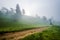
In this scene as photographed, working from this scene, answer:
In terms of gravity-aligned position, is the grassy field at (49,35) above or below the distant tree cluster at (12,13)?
below

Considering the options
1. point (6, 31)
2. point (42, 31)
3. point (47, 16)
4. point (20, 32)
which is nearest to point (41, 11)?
point (47, 16)

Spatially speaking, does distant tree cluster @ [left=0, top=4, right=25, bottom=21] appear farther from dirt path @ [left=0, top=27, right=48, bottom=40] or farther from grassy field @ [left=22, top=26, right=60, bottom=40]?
Result: grassy field @ [left=22, top=26, right=60, bottom=40]

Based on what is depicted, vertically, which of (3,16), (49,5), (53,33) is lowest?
(53,33)

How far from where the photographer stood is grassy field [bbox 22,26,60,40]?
1.84 metres

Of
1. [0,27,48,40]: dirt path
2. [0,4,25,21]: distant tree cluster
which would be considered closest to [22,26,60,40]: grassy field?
[0,27,48,40]: dirt path

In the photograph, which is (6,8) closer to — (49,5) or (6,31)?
(6,31)

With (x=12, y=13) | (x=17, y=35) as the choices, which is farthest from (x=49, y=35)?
(x=12, y=13)

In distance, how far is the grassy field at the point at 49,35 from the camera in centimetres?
184

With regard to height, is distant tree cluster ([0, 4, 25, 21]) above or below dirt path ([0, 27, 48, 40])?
above

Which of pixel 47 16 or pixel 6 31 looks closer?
pixel 6 31

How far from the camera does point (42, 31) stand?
1.95 meters

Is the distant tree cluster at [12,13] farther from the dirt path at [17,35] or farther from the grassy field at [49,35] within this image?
the grassy field at [49,35]

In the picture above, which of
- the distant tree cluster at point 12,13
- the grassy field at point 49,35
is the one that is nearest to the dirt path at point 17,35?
the grassy field at point 49,35

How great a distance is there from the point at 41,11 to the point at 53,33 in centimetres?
38
